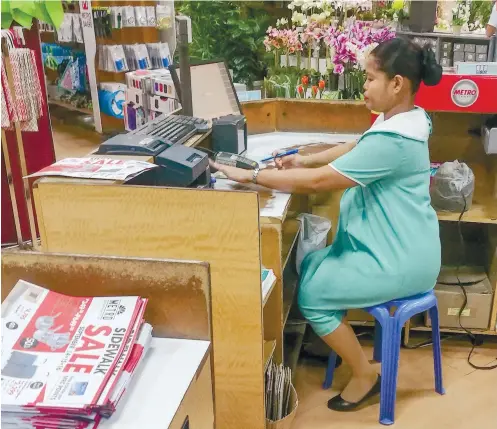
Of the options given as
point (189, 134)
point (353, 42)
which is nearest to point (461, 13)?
point (353, 42)

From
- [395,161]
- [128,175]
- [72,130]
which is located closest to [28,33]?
[128,175]

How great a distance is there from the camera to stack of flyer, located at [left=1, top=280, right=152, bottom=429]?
1.04 meters

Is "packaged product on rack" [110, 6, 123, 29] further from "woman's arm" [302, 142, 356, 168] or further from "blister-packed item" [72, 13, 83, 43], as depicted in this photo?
"woman's arm" [302, 142, 356, 168]

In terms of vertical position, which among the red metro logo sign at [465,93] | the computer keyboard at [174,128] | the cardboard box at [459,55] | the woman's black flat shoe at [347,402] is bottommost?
the woman's black flat shoe at [347,402]

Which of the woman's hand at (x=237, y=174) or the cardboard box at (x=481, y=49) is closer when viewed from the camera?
the woman's hand at (x=237, y=174)

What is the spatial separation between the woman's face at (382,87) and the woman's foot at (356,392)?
3.31 feet

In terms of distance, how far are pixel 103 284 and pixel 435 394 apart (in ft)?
5.32

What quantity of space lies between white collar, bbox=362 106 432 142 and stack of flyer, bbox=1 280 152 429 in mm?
1054

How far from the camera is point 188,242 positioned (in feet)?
5.59

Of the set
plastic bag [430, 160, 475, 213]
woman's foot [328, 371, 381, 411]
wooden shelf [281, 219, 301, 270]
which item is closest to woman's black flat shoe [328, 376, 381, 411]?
woman's foot [328, 371, 381, 411]

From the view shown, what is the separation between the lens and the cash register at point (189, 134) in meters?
1.83

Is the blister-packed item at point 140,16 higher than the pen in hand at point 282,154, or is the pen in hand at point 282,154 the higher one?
the blister-packed item at point 140,16

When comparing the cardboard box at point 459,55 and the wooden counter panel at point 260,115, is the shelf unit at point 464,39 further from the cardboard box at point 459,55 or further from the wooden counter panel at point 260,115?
the wooden counter panel at point 260,115

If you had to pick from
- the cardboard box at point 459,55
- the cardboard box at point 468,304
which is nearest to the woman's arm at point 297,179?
the cardboard box at point 468,304
